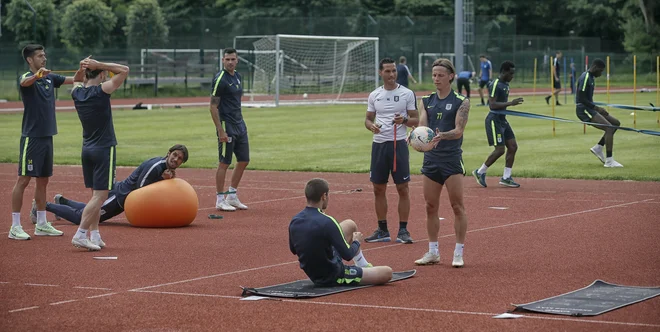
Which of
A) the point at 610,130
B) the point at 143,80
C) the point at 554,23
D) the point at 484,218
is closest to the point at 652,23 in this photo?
the point at 554,23

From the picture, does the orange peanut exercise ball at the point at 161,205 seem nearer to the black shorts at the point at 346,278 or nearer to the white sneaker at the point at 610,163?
the black shorts at the point at 346,278

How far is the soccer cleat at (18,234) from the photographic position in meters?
12.6

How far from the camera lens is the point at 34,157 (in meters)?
12.6

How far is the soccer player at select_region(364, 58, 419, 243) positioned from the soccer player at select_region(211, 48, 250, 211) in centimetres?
349

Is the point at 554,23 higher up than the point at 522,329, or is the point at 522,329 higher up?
the point at 554,23

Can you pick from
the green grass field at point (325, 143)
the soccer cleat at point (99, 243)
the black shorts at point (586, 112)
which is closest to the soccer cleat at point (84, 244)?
the soccer cleat at point (99, 243)

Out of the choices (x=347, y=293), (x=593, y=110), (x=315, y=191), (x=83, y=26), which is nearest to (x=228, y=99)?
(x=315, y=191)

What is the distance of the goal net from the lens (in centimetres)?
5038

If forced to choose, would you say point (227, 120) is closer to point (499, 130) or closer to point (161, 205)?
point (161, 205)

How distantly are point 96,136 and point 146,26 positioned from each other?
52577 mm

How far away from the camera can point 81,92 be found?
11.6 meters

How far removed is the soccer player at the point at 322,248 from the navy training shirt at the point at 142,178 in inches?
193

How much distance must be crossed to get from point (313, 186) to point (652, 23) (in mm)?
70010

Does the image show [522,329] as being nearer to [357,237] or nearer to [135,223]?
[357,237]
